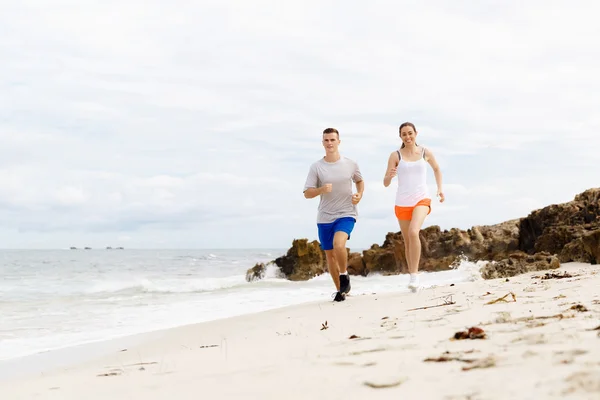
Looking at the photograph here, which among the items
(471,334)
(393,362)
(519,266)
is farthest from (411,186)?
(393,362)

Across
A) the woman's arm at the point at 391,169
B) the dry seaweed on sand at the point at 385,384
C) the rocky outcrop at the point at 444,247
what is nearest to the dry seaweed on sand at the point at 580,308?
the dry seaweed on sand at the point at 385,384

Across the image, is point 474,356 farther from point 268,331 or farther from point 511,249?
point 511,249

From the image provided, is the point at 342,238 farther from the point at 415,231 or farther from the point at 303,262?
the point at 303,262

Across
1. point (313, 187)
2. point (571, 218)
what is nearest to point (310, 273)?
point (571, 218)

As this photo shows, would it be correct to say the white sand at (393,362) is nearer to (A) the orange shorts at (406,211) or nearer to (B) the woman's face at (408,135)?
(A) the orange shorts at (406,211)

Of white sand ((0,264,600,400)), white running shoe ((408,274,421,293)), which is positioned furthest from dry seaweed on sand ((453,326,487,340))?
white running shoe ((408,274,421,293))

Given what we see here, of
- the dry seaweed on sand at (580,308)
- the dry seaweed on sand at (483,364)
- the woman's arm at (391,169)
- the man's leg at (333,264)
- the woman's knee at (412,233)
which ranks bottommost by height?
the dry seaweed on sand at (483,364)

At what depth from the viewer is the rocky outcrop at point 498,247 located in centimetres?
986

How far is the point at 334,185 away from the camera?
24.4 feet

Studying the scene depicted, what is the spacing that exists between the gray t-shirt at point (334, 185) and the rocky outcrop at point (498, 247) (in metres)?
3.65

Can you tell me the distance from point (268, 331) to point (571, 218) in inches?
421

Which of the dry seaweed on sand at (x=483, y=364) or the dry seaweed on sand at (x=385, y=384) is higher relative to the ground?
the dry seaweed on sand at (x=483, y=364)

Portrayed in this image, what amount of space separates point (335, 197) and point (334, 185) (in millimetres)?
160

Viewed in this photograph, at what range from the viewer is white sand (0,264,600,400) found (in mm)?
2336
